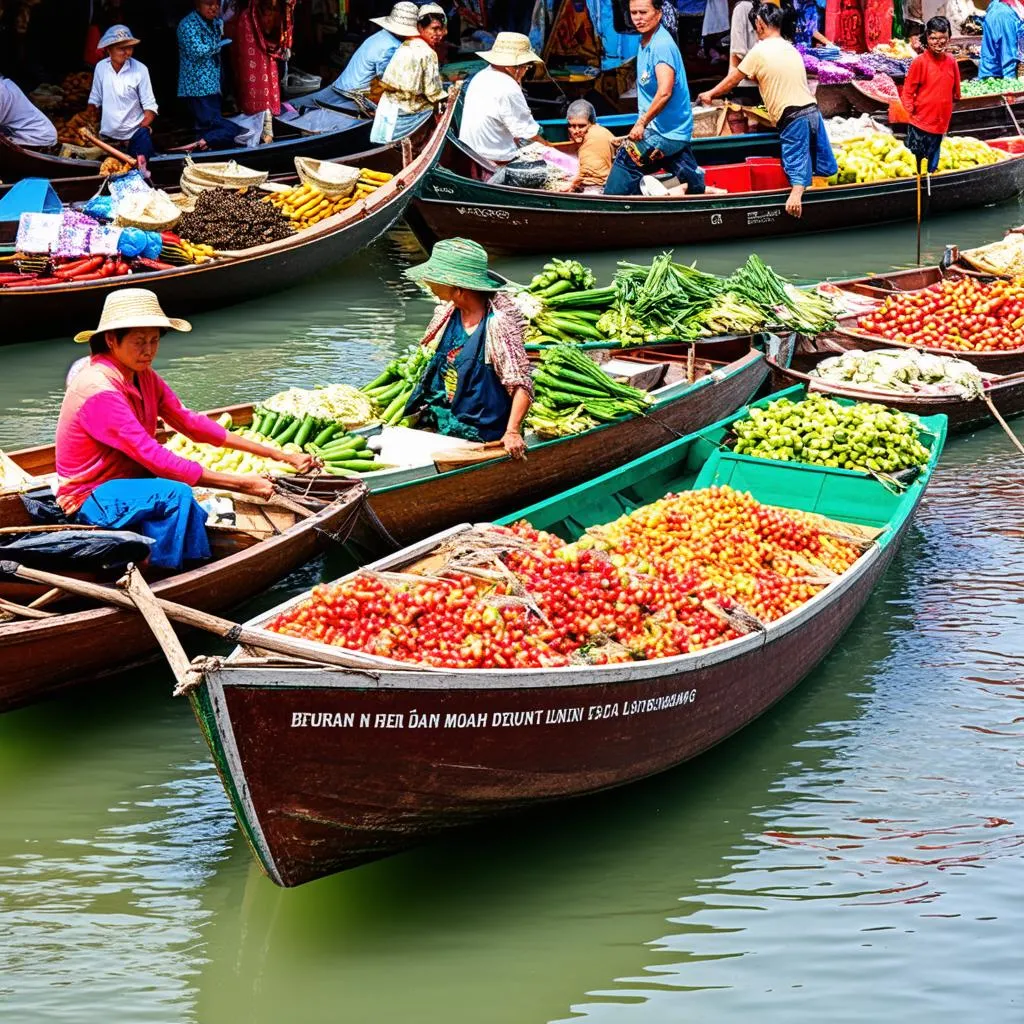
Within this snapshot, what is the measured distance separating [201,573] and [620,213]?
7981 mm

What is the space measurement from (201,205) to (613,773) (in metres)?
7.89

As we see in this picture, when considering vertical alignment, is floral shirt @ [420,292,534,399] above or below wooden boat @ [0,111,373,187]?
below

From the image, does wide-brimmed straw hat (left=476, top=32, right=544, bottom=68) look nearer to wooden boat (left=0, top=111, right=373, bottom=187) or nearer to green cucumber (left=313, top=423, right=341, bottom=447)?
wooden boat (left=0, top=111, right=373, bottom=187)

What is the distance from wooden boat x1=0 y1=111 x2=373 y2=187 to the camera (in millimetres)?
Answer: 12500

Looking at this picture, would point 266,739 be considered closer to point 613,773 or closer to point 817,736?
point 613,773

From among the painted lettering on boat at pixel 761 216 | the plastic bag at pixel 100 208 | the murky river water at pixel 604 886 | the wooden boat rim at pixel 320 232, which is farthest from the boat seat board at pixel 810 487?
the painted lettering on boat at pixel 761 216

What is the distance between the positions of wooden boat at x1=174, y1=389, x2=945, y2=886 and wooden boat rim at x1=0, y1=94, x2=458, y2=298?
231 inches

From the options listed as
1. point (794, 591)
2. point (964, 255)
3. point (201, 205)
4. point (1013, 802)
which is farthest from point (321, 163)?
point (1013, 802)

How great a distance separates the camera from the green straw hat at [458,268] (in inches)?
261

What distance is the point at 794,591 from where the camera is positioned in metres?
5.88

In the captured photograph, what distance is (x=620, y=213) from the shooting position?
42.7ft

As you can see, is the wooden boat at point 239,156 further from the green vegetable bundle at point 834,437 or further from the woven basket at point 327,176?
the green vegetable bundle at point 834,437

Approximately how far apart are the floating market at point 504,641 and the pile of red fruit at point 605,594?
0.06ft

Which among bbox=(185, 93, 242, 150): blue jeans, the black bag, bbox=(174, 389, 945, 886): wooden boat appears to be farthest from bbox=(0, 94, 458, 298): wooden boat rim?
bbox=(174, 389, 945, 886): wooden boat
